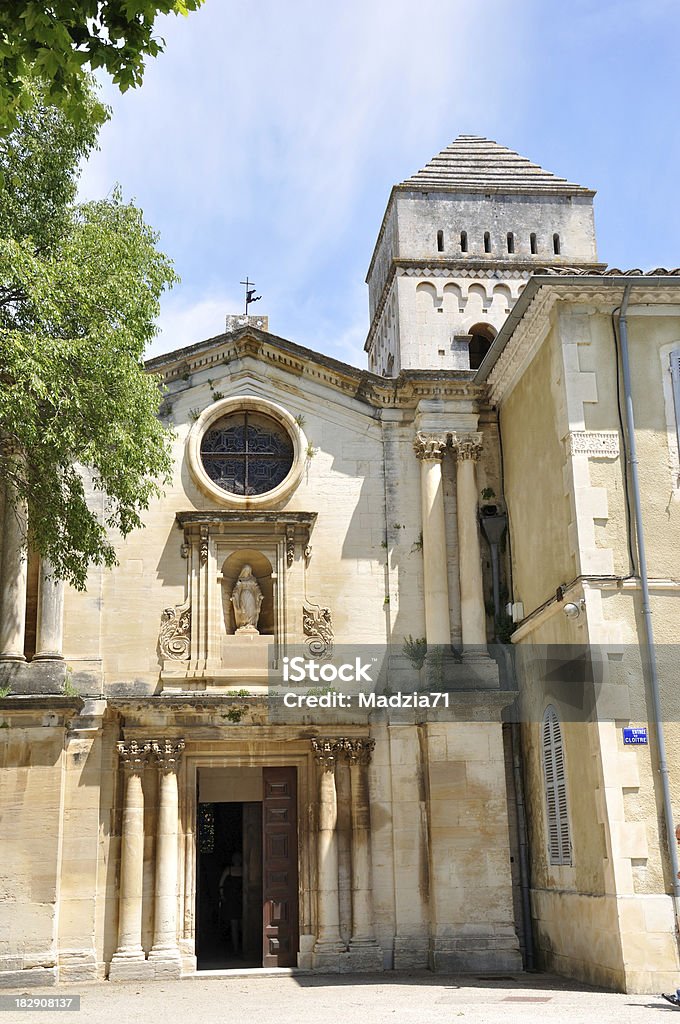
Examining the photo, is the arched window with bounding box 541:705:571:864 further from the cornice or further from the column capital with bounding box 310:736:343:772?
the cornice

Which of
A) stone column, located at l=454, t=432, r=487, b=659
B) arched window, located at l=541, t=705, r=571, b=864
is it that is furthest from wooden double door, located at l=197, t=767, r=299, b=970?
arched window, located at l=541, t=705, r=571, b=864

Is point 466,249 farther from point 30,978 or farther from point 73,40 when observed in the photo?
point 73,40

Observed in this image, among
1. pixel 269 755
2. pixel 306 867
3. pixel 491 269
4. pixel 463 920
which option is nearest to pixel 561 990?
pixel 463 920

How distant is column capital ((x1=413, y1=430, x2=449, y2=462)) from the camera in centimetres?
1719

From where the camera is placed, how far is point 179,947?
1522cm

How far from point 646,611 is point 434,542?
4300 millimetres

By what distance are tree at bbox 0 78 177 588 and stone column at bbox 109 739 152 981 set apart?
11.4 ft

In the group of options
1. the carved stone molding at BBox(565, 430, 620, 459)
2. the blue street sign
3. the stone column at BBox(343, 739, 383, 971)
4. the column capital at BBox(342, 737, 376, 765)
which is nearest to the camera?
the blue street sign

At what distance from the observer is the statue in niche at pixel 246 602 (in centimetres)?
1653

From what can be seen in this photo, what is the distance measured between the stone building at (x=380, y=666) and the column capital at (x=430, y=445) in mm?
38

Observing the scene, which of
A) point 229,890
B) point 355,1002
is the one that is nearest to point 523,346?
point 355,1002

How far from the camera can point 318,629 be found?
16.6 meters

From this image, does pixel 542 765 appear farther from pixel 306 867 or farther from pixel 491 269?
pixel 491 269

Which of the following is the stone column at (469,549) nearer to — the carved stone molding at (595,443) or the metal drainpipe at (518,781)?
the metal drainpipe at (518,781)
